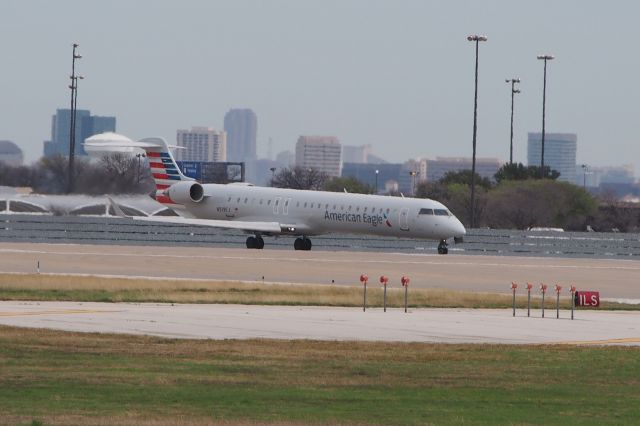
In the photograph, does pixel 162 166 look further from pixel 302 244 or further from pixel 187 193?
pixel 302 244

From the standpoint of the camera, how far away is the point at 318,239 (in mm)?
Answer: 77062

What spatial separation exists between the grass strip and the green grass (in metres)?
10.0

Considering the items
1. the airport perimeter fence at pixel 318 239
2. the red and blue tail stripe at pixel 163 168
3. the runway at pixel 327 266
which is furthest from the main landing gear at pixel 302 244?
the red and blue tail stripe at pixel 163 168

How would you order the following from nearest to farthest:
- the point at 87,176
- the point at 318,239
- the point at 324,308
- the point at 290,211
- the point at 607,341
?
the point at 607,341, the point at 324,308, the point at 290,211, the point at 318,239, the point at 87,176

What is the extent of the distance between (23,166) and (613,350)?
7002 centimetres

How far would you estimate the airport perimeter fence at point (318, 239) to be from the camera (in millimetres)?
73188

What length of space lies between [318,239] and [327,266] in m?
20.5

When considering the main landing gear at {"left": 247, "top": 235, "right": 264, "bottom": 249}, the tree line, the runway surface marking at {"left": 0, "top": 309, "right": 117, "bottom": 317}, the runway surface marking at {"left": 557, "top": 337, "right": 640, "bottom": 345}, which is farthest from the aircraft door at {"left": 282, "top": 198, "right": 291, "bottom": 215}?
the runway surface marking at {"left": 557, "top": 337, "right": 640, "bottom": 345}

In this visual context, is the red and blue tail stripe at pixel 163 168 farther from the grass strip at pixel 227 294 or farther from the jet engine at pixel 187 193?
the grass strip at pixel 227 294

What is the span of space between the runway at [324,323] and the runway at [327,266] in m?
10.6

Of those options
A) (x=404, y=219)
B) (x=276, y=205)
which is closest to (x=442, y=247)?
(x=404, y=219)

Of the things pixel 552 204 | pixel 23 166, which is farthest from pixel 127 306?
pixel 552 204

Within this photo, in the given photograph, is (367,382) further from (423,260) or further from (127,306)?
(423,260)

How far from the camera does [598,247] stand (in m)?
72.8
